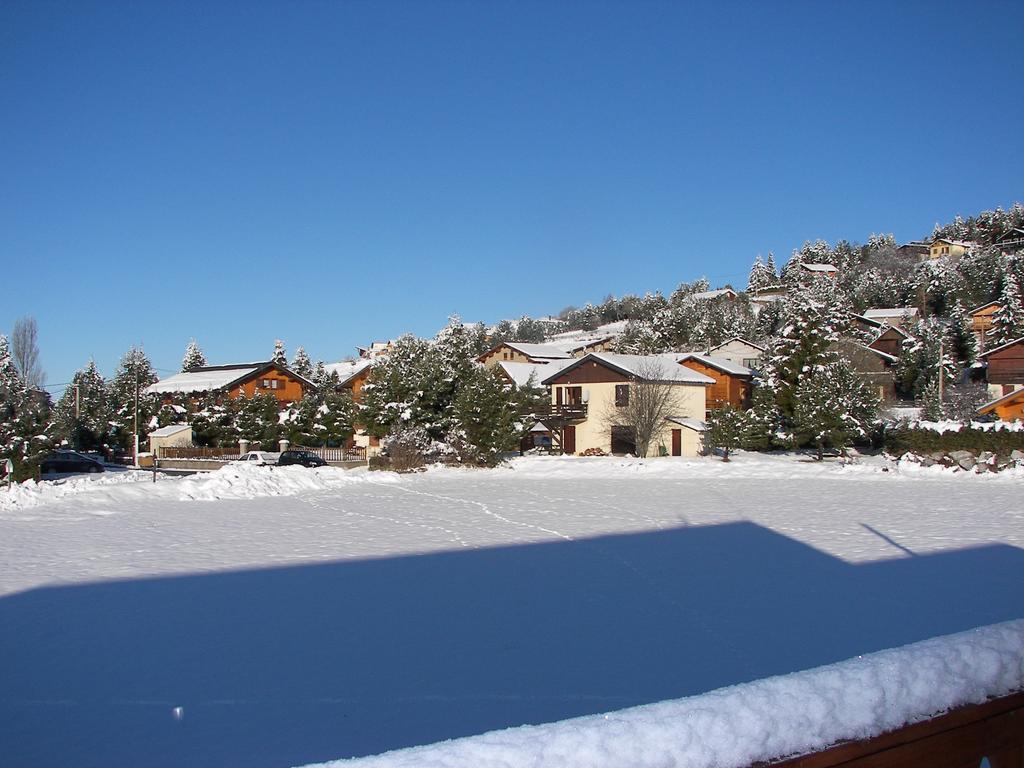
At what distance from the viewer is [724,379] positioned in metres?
52.7

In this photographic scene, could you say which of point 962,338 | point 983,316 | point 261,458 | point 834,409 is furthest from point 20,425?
point 983,316

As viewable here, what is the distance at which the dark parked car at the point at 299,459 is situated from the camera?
39094 mm

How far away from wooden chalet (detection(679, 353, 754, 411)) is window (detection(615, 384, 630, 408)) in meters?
9.41

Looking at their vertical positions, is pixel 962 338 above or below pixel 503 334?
below

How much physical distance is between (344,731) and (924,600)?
825cm

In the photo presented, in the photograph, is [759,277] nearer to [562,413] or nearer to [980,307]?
[980,307]

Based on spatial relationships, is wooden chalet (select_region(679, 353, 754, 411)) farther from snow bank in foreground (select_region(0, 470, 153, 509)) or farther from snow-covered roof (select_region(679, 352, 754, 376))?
snow bank in foreground (select_region(0, 470, 153, 509))

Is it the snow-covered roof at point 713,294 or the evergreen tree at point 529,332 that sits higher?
the snow-covered roof at point 713,294

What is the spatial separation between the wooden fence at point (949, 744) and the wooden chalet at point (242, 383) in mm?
54589

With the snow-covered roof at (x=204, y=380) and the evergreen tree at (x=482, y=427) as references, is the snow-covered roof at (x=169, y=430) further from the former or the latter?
the evergreen tree at (x=482, y=427)

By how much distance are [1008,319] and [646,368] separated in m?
30.8

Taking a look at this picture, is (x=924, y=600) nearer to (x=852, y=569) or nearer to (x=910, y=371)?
(x=852, y=569)

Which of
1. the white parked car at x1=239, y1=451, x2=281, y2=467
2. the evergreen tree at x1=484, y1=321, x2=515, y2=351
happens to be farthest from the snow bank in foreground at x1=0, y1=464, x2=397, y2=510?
the evergreen tree at x1=484, y1=321, x2=515, y2=351

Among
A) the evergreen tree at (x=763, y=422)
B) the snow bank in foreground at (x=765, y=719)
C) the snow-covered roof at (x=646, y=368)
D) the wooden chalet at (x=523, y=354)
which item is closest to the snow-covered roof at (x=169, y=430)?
the snow-covered roof at (x=646, y=368)
